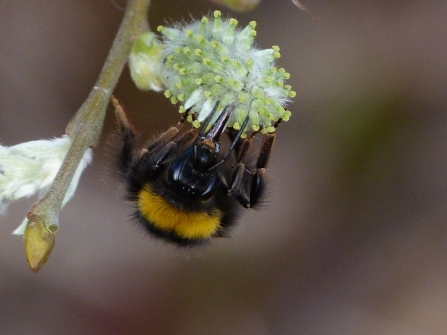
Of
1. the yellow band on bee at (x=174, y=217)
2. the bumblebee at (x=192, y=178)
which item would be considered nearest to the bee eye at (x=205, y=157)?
the bumblebee at (x=192, y=178)

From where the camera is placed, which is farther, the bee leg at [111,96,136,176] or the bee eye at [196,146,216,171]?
the bee leg at [111,96,136,176]

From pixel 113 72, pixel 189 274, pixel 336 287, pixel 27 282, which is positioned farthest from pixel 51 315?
pixel 113 72

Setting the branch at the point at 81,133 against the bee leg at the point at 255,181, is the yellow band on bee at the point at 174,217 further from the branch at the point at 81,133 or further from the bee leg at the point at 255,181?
the branch at the point at 81,133

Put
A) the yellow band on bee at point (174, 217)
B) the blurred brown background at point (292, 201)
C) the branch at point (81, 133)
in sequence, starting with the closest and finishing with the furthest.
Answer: the branch at point (81, 133) → the yellow band on bee at point (174, 217) → the blurred brown background at point (292, 201)

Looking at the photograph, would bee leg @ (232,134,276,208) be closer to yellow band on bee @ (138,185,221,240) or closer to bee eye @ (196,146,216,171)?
yellow band on bee @ (138,185,221,240)

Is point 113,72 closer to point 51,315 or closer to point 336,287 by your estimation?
point 51,315

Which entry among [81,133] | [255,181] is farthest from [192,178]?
[81,133]

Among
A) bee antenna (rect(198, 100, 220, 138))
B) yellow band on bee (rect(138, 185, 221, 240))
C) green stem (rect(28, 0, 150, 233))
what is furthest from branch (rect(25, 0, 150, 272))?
bee antenna (rect(198, 100, 220, 138))
